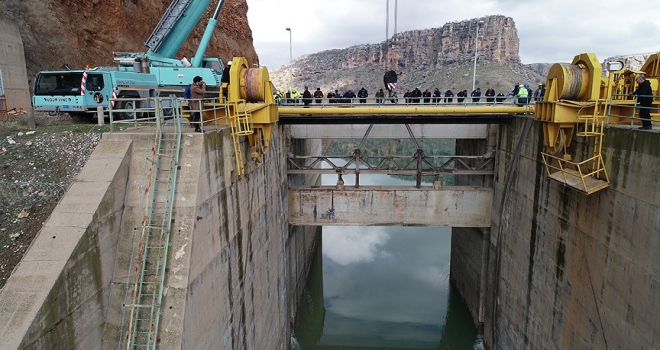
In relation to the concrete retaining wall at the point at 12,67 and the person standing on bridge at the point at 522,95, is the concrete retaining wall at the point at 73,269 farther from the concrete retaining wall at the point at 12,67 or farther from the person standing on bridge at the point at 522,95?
the concrete retaining wall at the point at 12,67

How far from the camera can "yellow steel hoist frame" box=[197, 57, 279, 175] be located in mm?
9695

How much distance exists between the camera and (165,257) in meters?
6.83

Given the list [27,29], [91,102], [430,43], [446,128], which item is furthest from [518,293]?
[430,43]

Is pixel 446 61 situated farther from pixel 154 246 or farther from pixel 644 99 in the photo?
pixel 154 246

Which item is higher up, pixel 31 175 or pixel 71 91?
pixel 71 91

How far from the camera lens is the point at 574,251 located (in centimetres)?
965

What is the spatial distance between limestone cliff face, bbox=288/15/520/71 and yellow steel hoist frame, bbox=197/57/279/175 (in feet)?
379

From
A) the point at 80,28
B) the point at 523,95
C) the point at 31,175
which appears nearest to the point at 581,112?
the point at 523,95

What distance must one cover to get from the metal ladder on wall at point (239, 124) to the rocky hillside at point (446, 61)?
88.4 metres

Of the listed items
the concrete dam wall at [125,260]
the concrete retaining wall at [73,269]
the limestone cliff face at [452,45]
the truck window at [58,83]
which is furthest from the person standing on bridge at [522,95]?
the limestone cliff face at [452,45]

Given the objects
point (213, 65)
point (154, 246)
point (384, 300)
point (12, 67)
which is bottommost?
point (384, 300)

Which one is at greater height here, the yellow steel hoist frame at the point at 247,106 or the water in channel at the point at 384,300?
the yellow steel hoist frame at the point at 247,106

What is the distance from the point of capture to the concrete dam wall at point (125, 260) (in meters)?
5.65

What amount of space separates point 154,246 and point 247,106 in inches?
181
